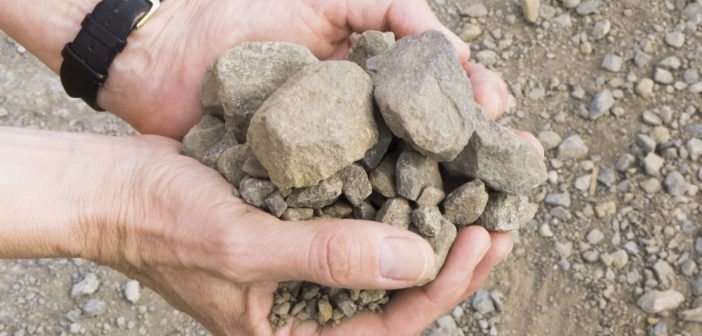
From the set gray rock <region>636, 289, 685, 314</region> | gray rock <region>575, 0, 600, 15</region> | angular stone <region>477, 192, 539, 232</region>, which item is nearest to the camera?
angular stone <region>477, 192, 539, 232</region>

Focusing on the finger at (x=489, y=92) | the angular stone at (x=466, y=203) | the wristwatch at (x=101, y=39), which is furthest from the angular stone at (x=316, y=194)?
the wristwatch at (x=101, y=39)

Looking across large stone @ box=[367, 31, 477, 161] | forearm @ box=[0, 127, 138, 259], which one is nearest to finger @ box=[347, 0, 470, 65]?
large stone @ box=[367, 31, 477, 161]

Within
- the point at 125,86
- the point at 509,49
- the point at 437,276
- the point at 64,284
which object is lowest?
the point at 64,284

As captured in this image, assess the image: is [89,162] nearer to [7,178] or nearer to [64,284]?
[7,178]

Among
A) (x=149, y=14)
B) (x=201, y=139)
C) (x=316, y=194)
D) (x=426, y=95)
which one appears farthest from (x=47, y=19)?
(x=426, y=95)

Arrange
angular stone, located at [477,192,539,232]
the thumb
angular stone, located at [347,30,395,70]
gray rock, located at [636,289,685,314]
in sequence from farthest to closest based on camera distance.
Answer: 1. gray rock, located at [636,289,685,314]
2. angular stone, located at [347,30,395,70]
3. angular stone, located at [477,192,539,232]
4. the thumb

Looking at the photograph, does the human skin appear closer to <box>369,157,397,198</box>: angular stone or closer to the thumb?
the thumb

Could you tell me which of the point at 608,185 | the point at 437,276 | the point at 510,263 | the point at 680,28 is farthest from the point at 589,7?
the point at 437,276
